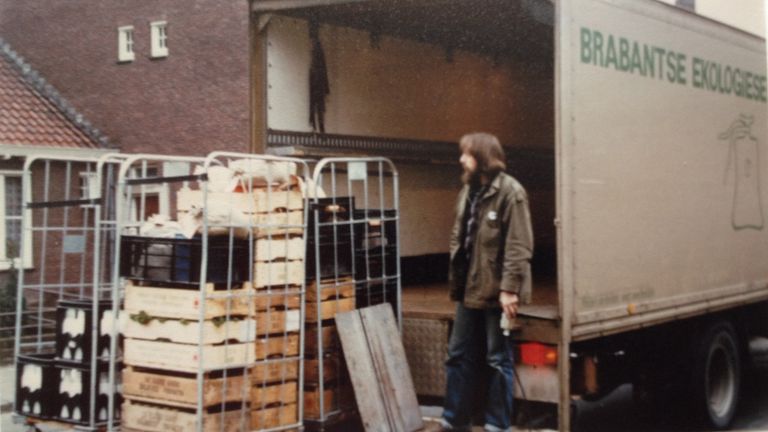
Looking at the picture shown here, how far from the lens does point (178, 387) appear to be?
5609 millimetres

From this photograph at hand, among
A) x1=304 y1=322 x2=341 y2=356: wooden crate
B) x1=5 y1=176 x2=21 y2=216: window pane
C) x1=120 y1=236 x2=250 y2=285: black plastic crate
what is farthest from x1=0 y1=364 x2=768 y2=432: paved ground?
x1=5 y1=176 x2=21 y2=216: window pane

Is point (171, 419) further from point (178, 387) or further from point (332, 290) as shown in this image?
point (332, 290)

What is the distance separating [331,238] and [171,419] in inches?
64.5

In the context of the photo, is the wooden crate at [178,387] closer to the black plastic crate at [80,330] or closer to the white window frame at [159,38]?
the black plastic crate at [80,330]

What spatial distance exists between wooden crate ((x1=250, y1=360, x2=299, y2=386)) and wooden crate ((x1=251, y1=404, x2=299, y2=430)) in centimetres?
17

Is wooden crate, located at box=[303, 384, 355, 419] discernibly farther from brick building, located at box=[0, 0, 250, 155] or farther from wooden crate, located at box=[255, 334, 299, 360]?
brick building, located at box=[0, 0, 250, 155]

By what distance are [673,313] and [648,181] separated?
1068 mm

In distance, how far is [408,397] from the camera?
646cm

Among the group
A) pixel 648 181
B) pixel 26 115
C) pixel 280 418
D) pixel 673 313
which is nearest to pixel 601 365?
pixel 673 313

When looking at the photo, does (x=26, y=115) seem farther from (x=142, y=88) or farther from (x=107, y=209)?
(x=107, y=209)

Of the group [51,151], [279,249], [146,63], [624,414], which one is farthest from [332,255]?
[51,151]

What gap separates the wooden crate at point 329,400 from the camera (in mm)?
6398

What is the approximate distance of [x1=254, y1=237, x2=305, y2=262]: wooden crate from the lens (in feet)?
19.3

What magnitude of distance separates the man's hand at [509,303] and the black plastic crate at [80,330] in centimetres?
242
